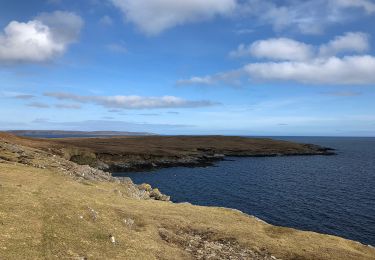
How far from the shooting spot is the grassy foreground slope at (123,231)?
24891 millimetres

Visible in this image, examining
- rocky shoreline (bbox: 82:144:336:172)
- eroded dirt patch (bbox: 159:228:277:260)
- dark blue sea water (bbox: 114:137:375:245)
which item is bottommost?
dark blue sea water (bbox: 114:137:375:245)

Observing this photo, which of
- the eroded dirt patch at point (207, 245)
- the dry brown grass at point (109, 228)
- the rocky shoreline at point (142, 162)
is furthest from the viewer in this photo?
the rocky shoreline at point (142, 162)

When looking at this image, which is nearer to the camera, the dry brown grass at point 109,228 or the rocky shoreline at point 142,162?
the dry brown grass at point 109,228

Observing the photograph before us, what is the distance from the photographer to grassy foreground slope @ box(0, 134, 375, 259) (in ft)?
81.7

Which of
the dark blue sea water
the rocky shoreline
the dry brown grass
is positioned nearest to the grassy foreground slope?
the dry brown grass

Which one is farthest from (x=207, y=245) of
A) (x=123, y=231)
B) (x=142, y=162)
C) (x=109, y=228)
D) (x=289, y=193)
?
(x=142, y=162)

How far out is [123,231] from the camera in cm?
3020

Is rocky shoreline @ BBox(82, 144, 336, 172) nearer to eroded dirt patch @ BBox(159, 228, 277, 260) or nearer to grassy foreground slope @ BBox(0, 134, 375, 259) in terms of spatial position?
grassy foreground slope @ BBox(0, 134, 375, 259)

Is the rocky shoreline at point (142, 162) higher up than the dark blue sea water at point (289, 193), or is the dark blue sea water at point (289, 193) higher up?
the rocky shoreline at point (142, 162)

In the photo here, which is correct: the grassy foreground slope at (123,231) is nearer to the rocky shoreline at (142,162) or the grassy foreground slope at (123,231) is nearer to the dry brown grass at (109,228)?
the dry brown grass at (109,228)

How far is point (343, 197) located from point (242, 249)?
6247 cm

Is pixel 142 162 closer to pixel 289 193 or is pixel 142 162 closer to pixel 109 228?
pixel 289 193

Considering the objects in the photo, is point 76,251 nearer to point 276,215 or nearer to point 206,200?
point 276,215

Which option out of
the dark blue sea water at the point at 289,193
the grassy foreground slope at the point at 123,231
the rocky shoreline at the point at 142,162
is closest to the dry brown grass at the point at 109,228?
the grassy foreground slope at the point at 123,231
